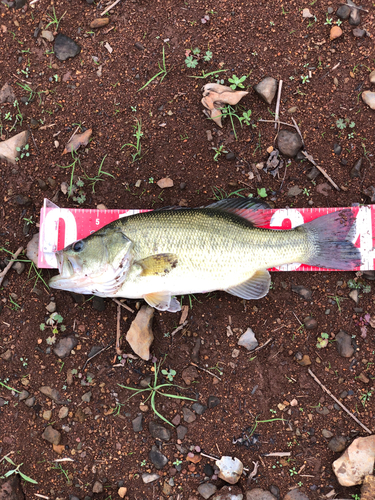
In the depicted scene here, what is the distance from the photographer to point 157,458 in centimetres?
356

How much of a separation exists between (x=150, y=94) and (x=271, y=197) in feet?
6.19

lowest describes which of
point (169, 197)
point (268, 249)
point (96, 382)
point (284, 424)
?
point (284, 424)

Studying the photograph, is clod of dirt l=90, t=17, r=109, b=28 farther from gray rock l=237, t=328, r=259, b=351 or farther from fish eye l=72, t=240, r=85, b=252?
gray rock l=237, t=328, r=259, b=351

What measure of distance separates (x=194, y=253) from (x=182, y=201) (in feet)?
2.69

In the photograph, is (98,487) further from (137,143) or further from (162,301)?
(137,143)

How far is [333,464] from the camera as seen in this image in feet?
11.4

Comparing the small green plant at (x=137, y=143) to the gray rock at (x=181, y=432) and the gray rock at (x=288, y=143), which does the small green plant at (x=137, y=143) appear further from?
the gray rock at (x=181, y=432)

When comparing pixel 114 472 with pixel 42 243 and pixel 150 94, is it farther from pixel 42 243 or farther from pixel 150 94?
pixel 150 94

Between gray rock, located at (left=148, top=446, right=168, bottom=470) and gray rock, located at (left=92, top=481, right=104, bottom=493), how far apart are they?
60cm

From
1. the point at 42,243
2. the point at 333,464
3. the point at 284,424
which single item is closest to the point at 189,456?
the point at 284,424

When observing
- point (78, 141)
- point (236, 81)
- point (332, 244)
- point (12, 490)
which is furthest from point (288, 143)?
point (12, 490)

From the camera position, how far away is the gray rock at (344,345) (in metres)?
3.66

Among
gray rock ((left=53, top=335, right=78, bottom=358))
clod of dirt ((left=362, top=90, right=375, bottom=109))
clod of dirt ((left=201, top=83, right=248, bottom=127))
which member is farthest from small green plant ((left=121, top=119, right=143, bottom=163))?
clod of dirt ((left=362, top=90, right=375, bottom=109))

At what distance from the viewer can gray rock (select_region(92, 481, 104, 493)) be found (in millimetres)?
3535
